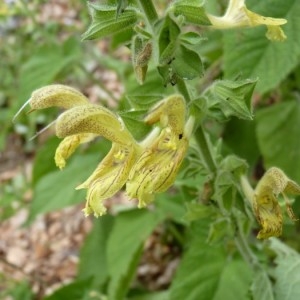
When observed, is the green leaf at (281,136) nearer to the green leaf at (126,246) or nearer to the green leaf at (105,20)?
the green leaf at (126,246)

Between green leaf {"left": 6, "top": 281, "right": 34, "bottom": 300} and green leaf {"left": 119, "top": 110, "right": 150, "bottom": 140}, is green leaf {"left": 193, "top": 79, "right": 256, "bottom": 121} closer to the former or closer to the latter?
green leaf {"left": 119, "top": 110, "right": 150, "bottom": 140}


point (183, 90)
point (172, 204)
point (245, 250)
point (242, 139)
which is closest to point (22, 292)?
point (172, 204)

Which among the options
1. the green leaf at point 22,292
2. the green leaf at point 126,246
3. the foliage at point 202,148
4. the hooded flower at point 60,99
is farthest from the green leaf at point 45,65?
the hooded flower at point 60,99

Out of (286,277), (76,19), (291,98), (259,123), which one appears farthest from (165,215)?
(76,19)

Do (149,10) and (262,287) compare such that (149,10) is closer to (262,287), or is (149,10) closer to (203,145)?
(203,145)

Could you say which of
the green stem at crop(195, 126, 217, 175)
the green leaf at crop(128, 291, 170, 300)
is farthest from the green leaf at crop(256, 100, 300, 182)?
the green stem at crop(195, 126, 217, 175)

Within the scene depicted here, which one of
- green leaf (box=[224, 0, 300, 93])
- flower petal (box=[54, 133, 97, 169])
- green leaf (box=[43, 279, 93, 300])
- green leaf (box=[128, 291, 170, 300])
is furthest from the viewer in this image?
green leaf (box=[128, 291, 170, 300])

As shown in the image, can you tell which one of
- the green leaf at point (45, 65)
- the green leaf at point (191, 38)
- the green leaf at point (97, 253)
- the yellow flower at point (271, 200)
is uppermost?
the green leaf at point (191, 38)
